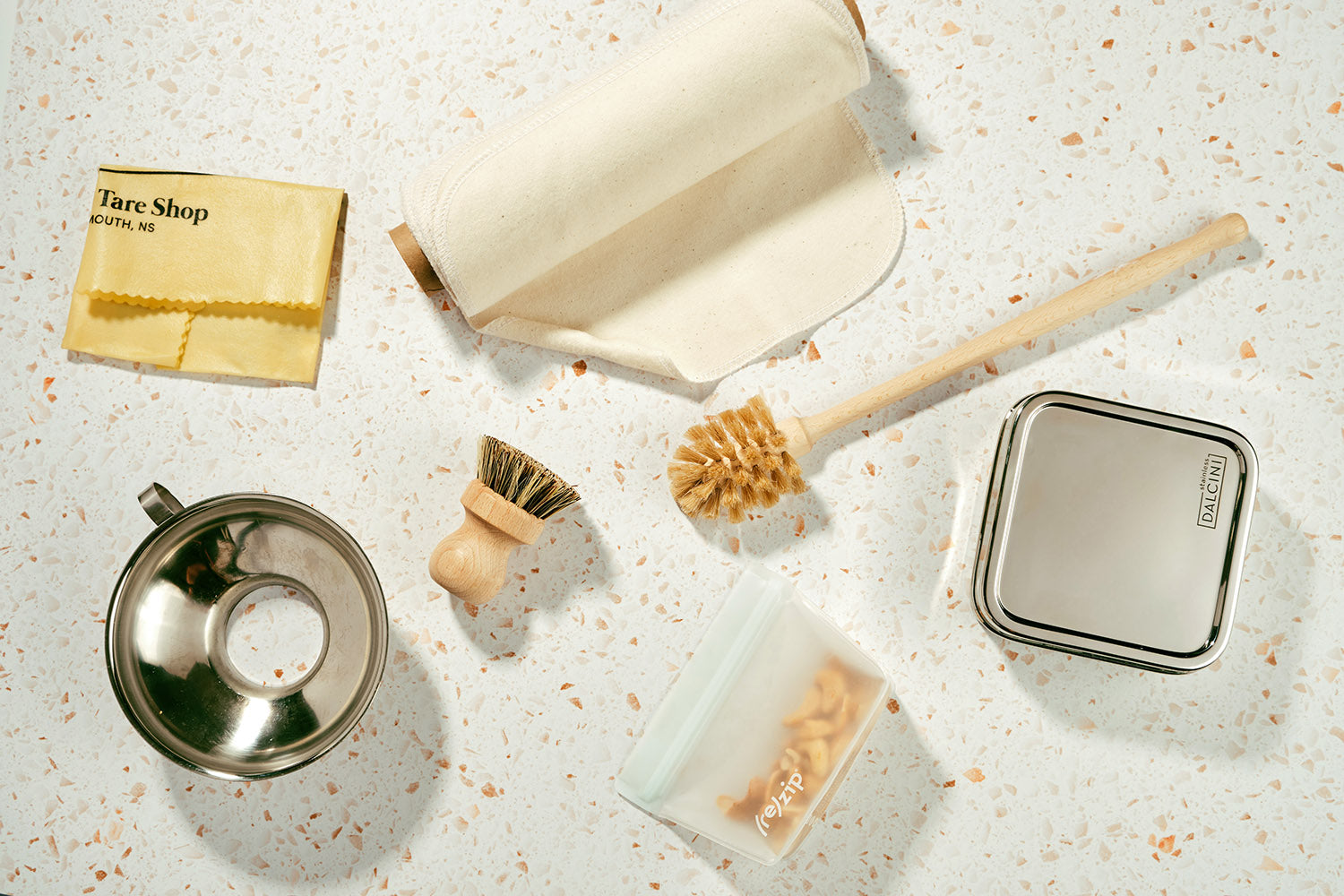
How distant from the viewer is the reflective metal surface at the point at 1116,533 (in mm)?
582

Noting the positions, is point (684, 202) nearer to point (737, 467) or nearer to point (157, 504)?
point (737, 467)

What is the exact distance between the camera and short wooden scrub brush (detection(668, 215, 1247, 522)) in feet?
1.96

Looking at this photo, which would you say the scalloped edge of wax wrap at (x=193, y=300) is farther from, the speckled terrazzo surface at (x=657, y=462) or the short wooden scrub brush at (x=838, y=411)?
the short wooden scrub brush at (x=838, y=411)

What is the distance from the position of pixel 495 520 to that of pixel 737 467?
0.62ft

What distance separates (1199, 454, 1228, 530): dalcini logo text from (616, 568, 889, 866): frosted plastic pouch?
0.28 m

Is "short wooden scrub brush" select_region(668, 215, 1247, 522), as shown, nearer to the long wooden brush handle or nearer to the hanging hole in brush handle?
the long wooden brush handle

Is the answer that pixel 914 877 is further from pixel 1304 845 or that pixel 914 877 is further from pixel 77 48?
pixel 77 48

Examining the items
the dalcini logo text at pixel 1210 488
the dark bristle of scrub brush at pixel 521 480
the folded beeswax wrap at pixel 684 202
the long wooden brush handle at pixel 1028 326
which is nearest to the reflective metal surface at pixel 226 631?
the dark bristle of scrub brush at pixel 521 480

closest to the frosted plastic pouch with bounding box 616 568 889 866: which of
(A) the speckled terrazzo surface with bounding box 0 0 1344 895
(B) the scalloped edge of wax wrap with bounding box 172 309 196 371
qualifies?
(A) the speckled terrazzo surface with bounding box 0 0 1344 895

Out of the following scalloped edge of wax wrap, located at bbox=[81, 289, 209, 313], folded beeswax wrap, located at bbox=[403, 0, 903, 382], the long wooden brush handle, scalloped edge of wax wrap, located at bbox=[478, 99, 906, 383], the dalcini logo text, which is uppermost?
scalloped edge of wax wrap, located at bbox=[81, 289, 209, 313]

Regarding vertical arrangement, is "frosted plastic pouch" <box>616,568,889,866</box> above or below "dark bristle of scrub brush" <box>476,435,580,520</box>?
below

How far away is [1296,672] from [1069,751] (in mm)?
207

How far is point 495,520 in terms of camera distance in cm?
58

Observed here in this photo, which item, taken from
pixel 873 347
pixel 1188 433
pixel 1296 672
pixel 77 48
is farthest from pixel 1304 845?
pixel 77 48
